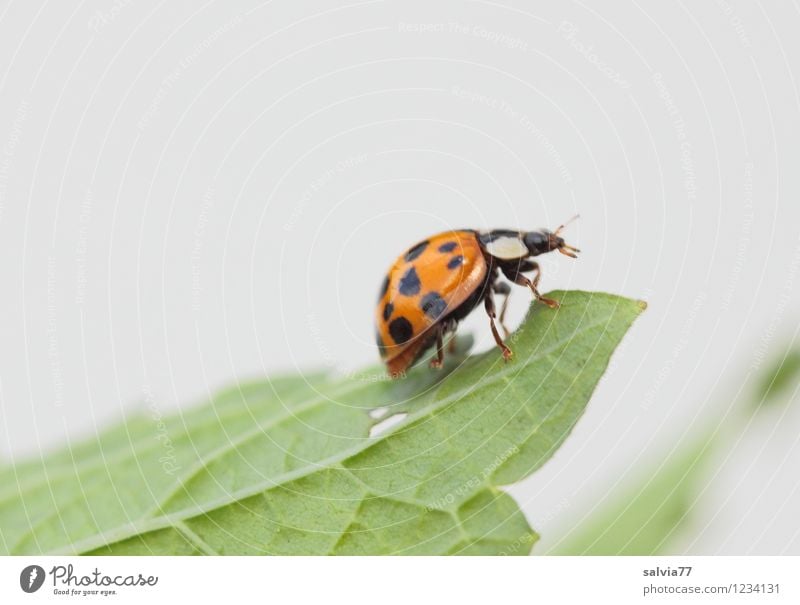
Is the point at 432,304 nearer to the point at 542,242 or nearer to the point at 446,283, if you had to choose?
the point at 446,283

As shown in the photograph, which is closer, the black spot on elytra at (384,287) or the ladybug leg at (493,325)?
the ladybug leg at (493,325)

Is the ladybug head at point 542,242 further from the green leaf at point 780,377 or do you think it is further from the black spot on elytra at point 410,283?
the green leaf at point 780,377

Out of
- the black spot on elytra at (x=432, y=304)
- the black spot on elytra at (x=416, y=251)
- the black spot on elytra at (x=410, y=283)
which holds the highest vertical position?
the black spot on elytra at (x=416, y=251)

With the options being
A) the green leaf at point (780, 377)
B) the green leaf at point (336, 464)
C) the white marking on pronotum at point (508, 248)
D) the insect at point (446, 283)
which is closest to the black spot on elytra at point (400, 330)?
the insect at point (446, 283)

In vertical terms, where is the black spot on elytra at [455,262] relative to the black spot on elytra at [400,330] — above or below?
above

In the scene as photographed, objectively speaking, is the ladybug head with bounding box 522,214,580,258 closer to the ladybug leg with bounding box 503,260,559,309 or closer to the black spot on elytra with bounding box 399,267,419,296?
the ladybug leg with bounding box 503,260,559,309
